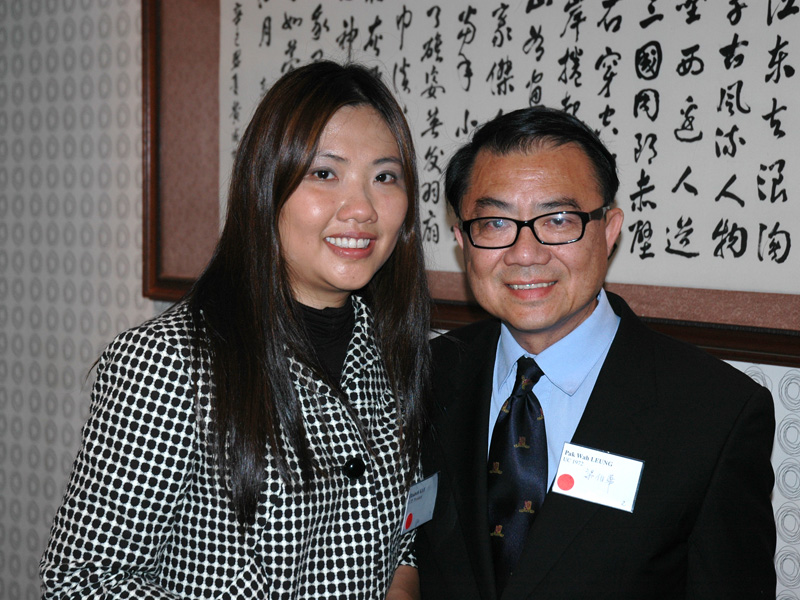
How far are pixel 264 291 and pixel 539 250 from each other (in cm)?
58

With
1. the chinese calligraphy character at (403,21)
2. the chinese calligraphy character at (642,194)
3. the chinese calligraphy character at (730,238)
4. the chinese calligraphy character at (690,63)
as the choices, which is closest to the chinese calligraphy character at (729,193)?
the chinese calligraphy character at (730,238)

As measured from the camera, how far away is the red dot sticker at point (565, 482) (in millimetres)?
1535

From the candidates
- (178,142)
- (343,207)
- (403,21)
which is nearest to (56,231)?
(178,142)

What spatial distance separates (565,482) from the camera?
60.6 inches

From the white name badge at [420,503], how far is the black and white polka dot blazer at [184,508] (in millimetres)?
49

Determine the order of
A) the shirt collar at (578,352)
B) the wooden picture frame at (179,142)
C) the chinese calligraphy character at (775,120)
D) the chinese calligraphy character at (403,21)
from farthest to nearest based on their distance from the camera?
the wooden picture frame at (179,142) < the chinese calligraphy character at (403,21) < the chinese calligraphy character at (775,120) < the shirt collar at (578,352)

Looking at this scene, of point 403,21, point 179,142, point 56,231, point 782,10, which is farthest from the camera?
point 56,231

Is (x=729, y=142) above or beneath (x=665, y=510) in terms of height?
above

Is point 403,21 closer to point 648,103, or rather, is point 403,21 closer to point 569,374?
point 648,103

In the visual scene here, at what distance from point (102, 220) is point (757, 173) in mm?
2329

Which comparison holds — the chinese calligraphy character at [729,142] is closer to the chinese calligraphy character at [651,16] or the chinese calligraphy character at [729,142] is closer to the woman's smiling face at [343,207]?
the chinese calligraphy character at [651,16]

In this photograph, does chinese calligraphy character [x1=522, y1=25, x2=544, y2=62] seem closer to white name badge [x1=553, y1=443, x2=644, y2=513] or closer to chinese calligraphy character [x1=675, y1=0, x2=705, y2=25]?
chinese calligraphy character [x1=675, y1=0, x2=705, y2=25]

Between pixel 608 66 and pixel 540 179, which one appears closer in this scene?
pixel 540 179

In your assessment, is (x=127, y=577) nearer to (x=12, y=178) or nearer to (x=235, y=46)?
(x=235, y=46)
